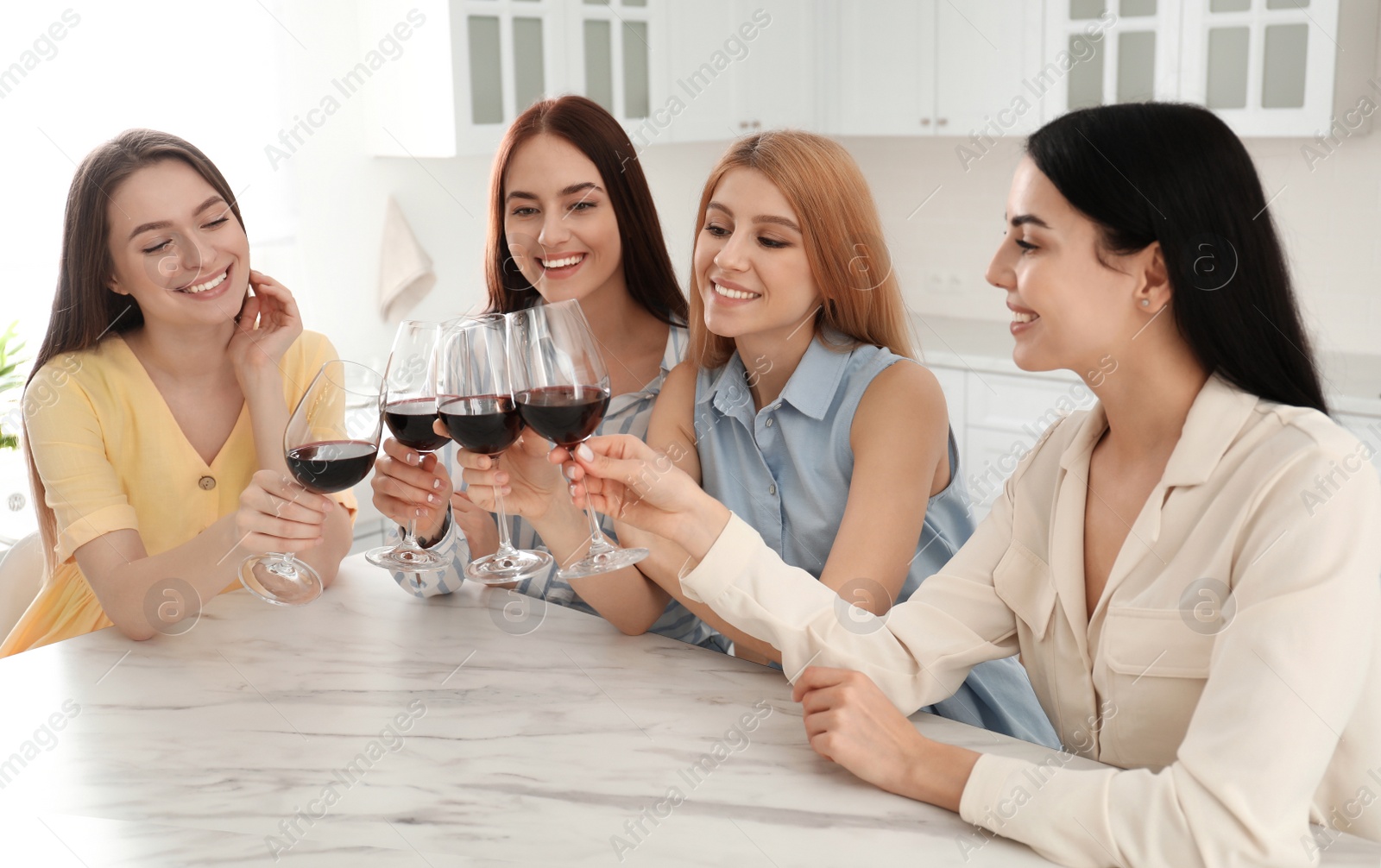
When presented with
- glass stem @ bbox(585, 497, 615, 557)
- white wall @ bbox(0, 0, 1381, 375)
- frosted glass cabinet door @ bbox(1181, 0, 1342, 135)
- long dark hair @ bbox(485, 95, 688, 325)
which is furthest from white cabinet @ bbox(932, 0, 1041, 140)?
glass stem @ bbox(585, 497, 615, 557)

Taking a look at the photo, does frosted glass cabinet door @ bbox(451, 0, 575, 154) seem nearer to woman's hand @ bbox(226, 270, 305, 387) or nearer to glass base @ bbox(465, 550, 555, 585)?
woman's hand @ bbox(226, 270, 305, 387)

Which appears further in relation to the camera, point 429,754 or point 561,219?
point 561,219

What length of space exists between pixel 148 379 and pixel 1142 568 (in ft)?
5.21

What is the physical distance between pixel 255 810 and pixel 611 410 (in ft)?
3.37

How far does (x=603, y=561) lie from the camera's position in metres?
1.23

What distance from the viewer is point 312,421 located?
1.28 metres

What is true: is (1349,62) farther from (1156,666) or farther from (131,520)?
(131,520)

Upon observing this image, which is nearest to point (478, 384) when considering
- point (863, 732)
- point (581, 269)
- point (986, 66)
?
point (863, 732)

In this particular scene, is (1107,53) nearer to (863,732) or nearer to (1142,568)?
(1142,568)

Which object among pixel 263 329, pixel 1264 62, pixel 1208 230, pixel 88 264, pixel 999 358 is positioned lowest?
pixel 999 358

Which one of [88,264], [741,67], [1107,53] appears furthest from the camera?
[741,67]

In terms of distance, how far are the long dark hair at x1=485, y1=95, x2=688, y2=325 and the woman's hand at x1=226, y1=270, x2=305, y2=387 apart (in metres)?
0.36

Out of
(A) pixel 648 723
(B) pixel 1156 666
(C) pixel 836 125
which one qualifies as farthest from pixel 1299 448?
(C) pixel 836 125

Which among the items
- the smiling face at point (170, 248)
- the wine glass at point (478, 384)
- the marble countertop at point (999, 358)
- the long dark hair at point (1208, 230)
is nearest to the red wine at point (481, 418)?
the wine glass at point (478, 384)
